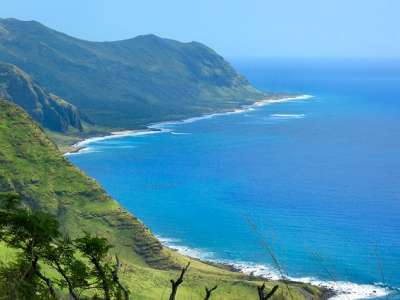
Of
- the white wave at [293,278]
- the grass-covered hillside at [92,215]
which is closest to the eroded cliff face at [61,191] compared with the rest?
the grass-covered hillside at [92,215]

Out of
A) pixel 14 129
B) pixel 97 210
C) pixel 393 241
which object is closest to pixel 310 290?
pixel 393 241

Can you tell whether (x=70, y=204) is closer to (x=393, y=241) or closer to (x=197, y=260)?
(x=197, y=260)

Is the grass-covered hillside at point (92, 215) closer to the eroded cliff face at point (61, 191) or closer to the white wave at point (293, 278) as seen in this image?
the eroded cliff face at point (61, 191)

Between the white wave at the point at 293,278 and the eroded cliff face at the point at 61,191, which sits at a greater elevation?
the eroded cliff face at the point at 61,191

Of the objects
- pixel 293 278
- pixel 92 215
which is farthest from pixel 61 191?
pixel 293 278

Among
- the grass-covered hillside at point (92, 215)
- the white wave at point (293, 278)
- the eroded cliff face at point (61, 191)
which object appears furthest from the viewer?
the eroded cliff face at point (61, 191)

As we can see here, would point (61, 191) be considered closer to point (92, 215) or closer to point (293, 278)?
point (92, 215)

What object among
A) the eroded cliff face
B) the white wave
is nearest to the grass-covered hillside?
the eroded cliff face
